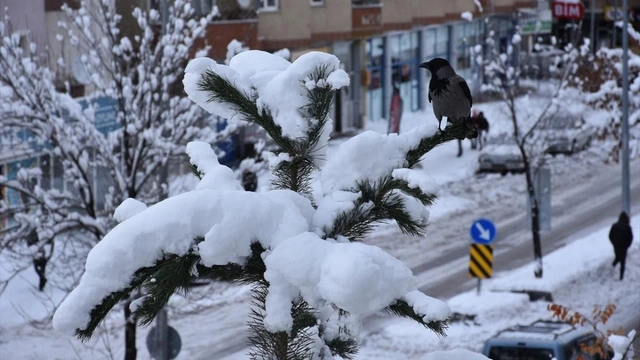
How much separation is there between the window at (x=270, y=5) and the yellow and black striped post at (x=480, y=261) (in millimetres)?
13881

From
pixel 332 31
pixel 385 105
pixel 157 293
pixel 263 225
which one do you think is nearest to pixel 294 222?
pixel 263 225

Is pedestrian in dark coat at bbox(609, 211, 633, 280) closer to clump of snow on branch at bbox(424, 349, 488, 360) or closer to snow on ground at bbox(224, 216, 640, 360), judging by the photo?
snow on ground at bbox(224, 216, 640, 360)

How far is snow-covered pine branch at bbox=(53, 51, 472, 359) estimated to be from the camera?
3848 mm

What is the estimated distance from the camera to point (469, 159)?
38.7 metres

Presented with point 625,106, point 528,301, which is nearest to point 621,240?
point 528,301

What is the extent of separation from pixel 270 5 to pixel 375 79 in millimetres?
13594

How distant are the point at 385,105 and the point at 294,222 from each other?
43751 millimetres

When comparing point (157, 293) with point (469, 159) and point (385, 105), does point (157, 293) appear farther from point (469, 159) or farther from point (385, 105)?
point (385, 105)

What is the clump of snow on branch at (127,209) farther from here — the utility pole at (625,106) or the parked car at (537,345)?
the utility pole at (625,106)

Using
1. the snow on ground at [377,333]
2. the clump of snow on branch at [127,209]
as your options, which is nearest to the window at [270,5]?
the snow on ground at [377,333]

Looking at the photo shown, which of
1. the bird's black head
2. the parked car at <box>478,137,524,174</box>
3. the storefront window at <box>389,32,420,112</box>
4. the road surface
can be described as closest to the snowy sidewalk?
the road surface

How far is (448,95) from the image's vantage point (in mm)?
5168

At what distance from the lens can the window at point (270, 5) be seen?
3394cm

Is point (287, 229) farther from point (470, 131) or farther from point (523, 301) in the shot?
point (523, 301)
